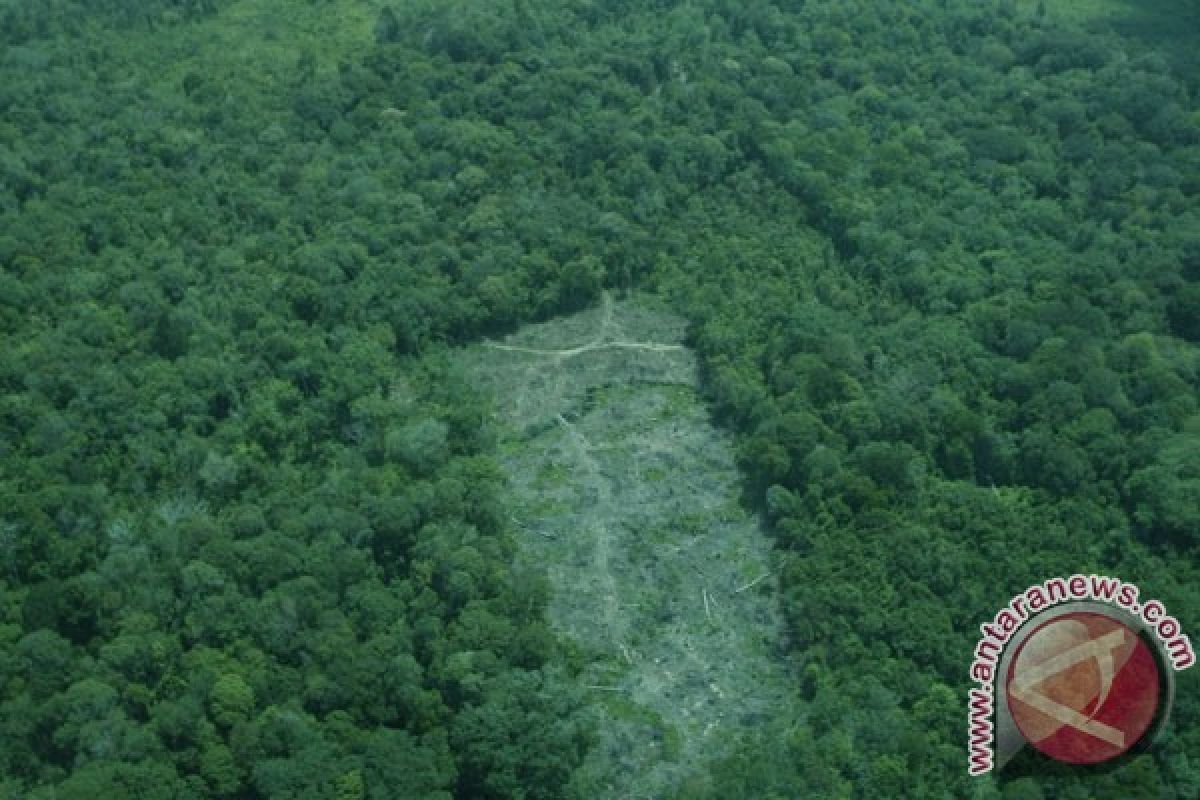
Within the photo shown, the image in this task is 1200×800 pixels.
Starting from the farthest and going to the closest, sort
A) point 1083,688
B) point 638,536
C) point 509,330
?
point 509,330, point 638,536, point 1083,688

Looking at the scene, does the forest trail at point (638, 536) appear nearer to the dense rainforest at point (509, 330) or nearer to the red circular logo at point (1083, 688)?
the dense rainforest at point (509, 330)

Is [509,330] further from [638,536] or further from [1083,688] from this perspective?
A: [1083,688]

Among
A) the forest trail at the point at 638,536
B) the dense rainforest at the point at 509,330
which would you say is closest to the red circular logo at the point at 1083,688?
the dense rainforest at the point at 509,330

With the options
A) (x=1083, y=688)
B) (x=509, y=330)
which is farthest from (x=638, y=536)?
(x=1083, y=688)

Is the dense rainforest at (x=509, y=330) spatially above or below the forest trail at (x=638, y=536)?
above

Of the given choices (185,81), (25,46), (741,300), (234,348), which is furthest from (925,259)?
(25,46)
